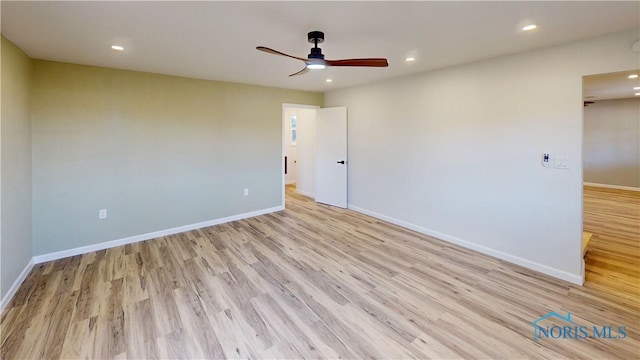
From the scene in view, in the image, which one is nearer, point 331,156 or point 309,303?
point 309,303

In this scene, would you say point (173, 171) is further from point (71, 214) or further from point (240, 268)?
point (240, 268)

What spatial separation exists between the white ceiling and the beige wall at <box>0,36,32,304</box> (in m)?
0.28

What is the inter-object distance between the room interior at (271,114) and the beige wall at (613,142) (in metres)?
6.29

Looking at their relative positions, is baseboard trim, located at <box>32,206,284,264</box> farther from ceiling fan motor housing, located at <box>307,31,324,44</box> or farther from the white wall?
ceiling fan motor housing, located at <box>307,31,324,44</box>

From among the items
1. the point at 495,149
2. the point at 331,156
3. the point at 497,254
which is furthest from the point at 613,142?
the point at 331,156

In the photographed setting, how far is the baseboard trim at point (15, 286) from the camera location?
2.47 meters

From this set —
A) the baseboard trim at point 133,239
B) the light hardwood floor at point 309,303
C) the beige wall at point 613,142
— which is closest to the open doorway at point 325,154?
the baseboard trim at point 133,239

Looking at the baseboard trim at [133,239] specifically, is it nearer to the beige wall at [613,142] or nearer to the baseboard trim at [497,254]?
the baseboard trim at [497,254]

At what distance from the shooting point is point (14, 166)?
2.77 meters

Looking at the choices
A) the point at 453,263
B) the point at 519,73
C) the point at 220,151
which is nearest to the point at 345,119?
the point at 220,151

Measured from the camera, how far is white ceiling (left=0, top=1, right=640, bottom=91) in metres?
2.08

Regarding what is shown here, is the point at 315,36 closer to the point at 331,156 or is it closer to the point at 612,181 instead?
the point at 331,156
